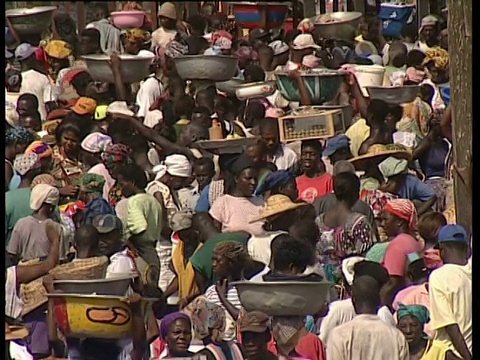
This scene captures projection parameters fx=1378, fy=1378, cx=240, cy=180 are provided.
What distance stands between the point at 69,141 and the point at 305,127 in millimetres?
1542

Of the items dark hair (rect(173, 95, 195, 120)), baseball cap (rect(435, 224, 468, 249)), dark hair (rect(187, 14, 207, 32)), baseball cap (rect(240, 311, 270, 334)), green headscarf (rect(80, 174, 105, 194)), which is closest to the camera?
baseball cap (rect(240, 311, 270, 334))

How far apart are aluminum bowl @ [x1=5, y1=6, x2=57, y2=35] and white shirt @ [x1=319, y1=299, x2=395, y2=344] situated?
24.3ft

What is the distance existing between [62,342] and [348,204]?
5.95ft

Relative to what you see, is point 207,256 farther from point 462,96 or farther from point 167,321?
point 462,96

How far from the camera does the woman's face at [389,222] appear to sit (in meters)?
6.84

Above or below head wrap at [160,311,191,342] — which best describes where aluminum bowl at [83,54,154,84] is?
above

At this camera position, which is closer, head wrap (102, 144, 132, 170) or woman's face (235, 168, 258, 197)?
woman's face (235, 168, 258, 197)

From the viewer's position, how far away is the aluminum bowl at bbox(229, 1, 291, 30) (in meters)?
14.1

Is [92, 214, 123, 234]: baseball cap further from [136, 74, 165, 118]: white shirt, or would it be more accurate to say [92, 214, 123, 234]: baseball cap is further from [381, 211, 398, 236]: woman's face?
[136, 74, 165, 118]: white shirt

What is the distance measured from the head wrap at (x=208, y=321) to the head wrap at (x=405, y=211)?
1.14 metres

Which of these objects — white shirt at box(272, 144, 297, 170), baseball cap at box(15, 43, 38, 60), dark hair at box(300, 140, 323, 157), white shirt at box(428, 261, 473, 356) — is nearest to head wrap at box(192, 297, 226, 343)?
white shirt at box(428, 261, 473, 356)

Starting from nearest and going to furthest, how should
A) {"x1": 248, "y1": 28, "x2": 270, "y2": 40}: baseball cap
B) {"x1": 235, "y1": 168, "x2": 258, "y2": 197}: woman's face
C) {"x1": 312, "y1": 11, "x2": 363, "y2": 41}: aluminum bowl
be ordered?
1. {"x1": 235, "y1": 168, "x2": 258, "y2": 197}: woman's face
2. {"x1": 312, "y1": 11, "x2": 363, "y2": 41}: aluminum bowl
3. {"x1": 248, "y1": 28, "x2": 270, "y2": 40}: baseball cap

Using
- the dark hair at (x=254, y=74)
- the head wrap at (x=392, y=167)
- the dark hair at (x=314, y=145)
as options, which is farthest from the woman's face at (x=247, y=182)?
the dark hair at (x=254, y=74)

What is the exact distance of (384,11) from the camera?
13.2 m
